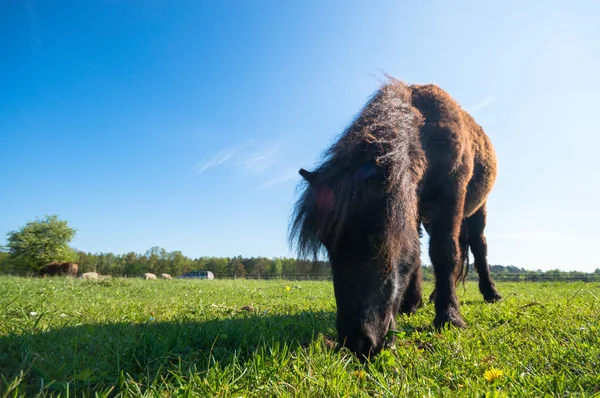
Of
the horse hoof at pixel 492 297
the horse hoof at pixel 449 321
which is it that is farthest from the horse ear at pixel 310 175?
the horse hoof at pixel 492 297

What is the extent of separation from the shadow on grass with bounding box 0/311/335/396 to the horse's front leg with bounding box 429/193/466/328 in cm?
176

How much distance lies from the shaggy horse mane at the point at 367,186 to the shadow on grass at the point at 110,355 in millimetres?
986

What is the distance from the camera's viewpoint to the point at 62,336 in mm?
2502

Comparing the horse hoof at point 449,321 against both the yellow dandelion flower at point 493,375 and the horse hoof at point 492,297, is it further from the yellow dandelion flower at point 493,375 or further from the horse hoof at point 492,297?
the horse hoof at point 492,297

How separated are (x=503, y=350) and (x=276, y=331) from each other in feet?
6.28

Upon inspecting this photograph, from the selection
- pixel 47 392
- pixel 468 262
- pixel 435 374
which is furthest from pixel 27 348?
pixel 468 262

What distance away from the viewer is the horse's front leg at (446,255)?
353 centimetres

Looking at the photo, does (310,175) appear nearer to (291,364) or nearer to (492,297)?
(291,364)

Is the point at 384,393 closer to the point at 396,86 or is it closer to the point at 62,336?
the point at 62,336

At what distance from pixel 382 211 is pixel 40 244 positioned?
6159cm

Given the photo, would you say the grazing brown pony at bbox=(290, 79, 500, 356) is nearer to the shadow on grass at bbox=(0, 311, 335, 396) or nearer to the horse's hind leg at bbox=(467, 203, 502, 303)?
the shadow on grass at bbox=(0, 311, 335, 396)

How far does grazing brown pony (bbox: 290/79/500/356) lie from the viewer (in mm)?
2473

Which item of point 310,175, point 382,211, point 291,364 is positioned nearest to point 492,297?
point 382,211

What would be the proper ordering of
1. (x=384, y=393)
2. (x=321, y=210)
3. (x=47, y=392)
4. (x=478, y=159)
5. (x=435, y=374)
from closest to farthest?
(x=47, y=392) → (x=384, y=393) → (x=435, y=374) → (x=321, y=210) → (x=478, y=159)
